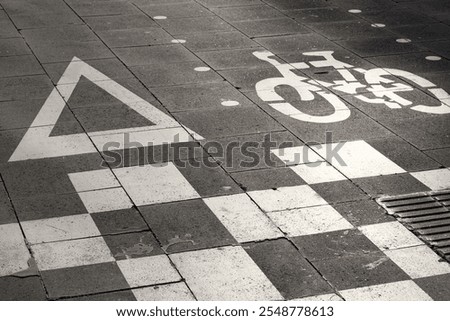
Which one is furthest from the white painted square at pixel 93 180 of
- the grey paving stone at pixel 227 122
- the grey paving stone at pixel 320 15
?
the grey paving stone at pixel 320 15

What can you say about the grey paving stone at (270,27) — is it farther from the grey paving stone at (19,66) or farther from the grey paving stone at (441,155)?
the grey paving stone at (441,155)

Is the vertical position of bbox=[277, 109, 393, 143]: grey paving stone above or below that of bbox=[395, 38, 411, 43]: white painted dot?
below

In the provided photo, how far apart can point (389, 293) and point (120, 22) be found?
696 centimetres

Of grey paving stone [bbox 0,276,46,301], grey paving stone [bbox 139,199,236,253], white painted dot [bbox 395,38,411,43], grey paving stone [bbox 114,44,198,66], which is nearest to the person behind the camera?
grey paving stone [bbox 0,276,46,301]

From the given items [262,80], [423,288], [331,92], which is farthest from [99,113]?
[423,288]

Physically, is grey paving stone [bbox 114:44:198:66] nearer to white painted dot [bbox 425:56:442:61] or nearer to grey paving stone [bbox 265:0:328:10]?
grey paving stone [bbox 265:0:328:10]

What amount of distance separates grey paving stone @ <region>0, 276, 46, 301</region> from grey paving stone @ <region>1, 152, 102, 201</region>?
122 centimetres

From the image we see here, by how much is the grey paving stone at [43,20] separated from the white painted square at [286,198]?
5.45 meters

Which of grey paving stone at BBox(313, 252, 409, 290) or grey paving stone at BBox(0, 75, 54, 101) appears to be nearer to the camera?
grey paving stone at BBox(313, 252, 409, 290)

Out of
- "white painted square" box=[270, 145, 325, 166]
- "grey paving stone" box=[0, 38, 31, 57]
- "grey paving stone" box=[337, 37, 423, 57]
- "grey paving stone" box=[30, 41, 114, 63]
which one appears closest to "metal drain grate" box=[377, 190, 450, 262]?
"white painted square" box=[270, 145, 325, 166]

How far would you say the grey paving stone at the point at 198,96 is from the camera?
8.62 m

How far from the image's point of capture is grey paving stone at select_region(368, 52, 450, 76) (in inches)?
384

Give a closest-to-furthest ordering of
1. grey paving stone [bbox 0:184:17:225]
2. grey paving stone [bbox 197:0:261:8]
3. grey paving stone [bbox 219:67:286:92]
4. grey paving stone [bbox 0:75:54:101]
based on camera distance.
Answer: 1. grey paving stone [bbox 0:184:17:225]
2. grey paving stone [bbox 0:75:54:101]
3. grey paving stone [bbox 219:67:286:92]
4. grey paving stone [bbox 197:0:261:8]

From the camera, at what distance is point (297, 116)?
8.39m
